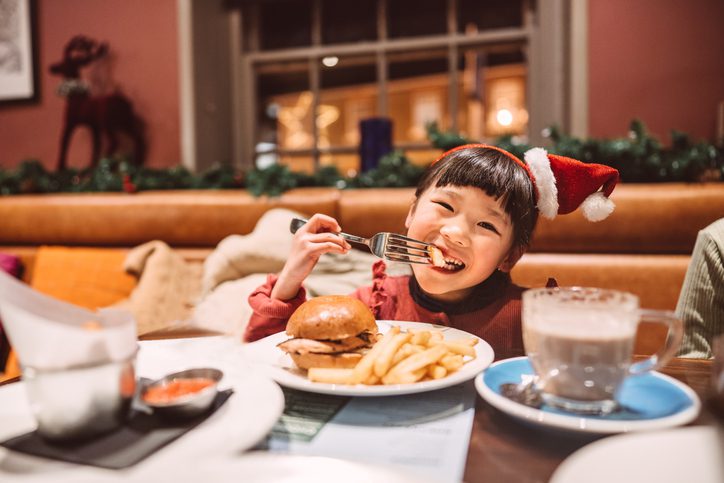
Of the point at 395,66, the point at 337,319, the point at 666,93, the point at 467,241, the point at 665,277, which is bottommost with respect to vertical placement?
the point at 665,277

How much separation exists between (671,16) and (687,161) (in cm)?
127

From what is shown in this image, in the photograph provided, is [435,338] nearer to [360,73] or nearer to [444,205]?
[444,205]

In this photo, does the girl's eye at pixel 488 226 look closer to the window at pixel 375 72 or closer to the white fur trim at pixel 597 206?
the white fur trim at pixel 597 206

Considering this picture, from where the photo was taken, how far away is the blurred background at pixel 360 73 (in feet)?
10.1

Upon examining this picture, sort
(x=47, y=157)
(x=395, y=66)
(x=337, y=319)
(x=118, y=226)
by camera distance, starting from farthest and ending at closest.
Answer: (x=47, y=157) < (x=395, y=66) < (x=118, y=226) < (x=337, y=319)

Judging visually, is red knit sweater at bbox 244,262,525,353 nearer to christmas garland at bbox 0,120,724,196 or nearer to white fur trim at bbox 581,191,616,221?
white fur trim at bbox 581,191,616,221

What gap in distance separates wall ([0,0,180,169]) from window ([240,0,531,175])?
1.83 ft

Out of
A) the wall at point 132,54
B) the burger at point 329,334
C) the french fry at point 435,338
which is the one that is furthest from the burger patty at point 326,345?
the wall at point 132,54

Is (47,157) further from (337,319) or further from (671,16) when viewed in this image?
(671,16)

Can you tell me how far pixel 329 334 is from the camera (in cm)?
88

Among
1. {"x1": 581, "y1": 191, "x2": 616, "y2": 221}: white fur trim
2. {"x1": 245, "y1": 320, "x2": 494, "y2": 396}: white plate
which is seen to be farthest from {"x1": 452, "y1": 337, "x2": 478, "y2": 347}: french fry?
{"x1": 581, "y1": 191, "x2": 616, "y2": 221}: white fur trim

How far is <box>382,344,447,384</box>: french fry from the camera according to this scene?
30.5 inches

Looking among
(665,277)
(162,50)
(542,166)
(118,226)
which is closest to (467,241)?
(542,166)

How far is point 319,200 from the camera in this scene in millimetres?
2678
